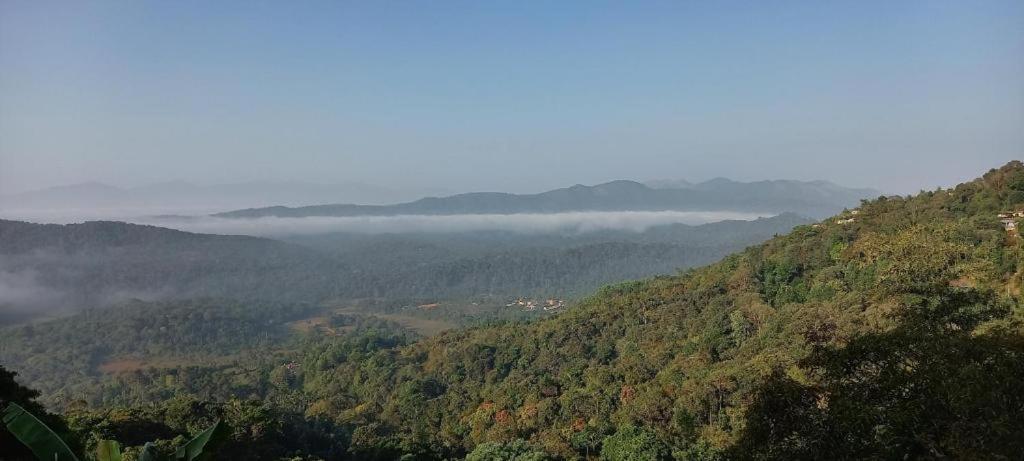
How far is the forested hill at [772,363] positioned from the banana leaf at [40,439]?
36.8ft

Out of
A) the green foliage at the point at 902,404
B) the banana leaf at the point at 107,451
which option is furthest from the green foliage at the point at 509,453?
the banana leaf at the point at 107,451

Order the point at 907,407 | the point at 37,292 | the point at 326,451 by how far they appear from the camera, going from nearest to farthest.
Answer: the point at 907,407, the point at 326,451, the point at 37,292

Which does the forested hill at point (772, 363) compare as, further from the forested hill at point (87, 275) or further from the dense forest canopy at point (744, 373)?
the forested hill at point (87, 275)

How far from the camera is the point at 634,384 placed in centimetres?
3331

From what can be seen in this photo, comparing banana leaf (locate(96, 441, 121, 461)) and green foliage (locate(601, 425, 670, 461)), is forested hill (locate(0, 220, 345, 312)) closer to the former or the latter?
green foliage (locate(601, 425, 670, 461))

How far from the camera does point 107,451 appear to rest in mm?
5531

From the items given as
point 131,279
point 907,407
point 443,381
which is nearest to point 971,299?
point 907,407

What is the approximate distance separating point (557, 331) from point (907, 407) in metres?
44.1

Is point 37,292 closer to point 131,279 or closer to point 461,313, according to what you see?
point 131,279

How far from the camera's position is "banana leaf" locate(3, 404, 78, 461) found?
5488mm

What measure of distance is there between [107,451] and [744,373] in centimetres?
2471

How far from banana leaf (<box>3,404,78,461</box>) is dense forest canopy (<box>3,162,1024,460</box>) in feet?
34.6

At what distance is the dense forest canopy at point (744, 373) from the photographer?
10531 millimetres

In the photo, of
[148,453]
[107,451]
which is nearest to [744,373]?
[148,453]
